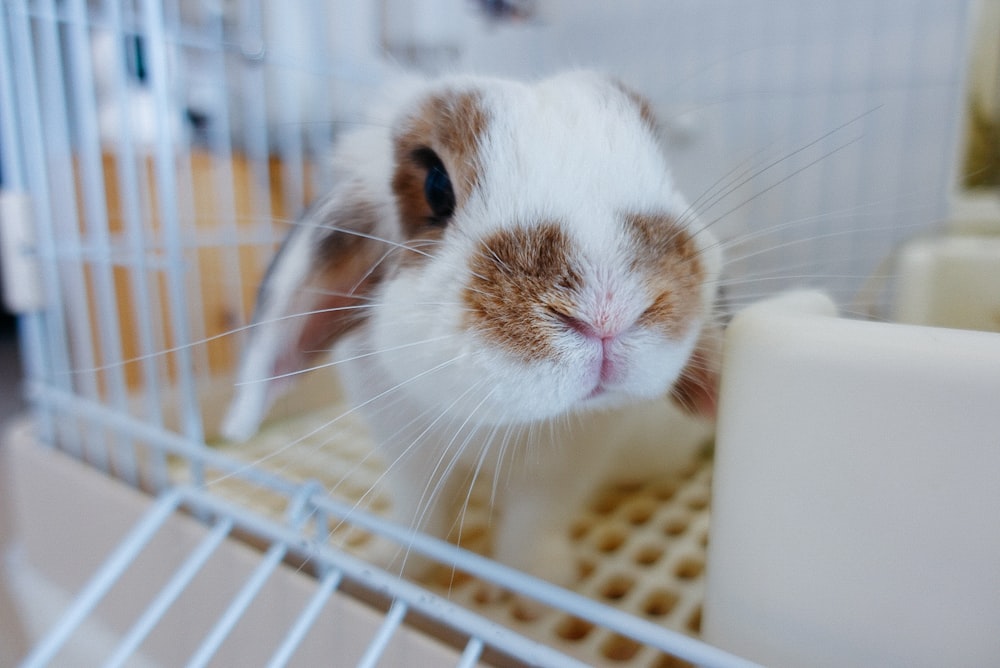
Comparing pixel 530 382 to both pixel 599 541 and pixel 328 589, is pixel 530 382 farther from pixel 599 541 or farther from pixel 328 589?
pixel 599 541

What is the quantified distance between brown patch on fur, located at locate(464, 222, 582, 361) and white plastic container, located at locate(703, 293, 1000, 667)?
126mm

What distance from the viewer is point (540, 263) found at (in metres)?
0.47

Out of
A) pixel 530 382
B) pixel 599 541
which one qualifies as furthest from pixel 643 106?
pixel 599 541

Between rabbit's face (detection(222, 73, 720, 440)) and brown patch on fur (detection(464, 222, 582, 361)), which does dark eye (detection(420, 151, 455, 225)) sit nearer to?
rabbit's face (detection(222, 73, 720, 440))

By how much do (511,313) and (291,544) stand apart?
33cm

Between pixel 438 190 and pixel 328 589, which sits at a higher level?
pixel 438 190

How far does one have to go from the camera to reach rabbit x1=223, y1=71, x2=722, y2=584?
463mm

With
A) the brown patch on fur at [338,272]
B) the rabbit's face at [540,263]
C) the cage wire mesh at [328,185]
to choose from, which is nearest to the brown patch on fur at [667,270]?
the rabbit's face at [540,263]

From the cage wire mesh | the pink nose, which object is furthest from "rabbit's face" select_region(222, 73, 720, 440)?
the cage wire mesh

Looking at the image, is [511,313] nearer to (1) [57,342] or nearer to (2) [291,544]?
(2) [291,544]

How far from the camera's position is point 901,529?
15.1 inches

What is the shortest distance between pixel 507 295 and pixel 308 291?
316mm

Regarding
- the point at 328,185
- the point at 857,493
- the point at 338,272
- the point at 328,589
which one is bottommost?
the point at 328,589

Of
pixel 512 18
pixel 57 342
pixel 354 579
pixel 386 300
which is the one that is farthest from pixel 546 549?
pixel 512 18
